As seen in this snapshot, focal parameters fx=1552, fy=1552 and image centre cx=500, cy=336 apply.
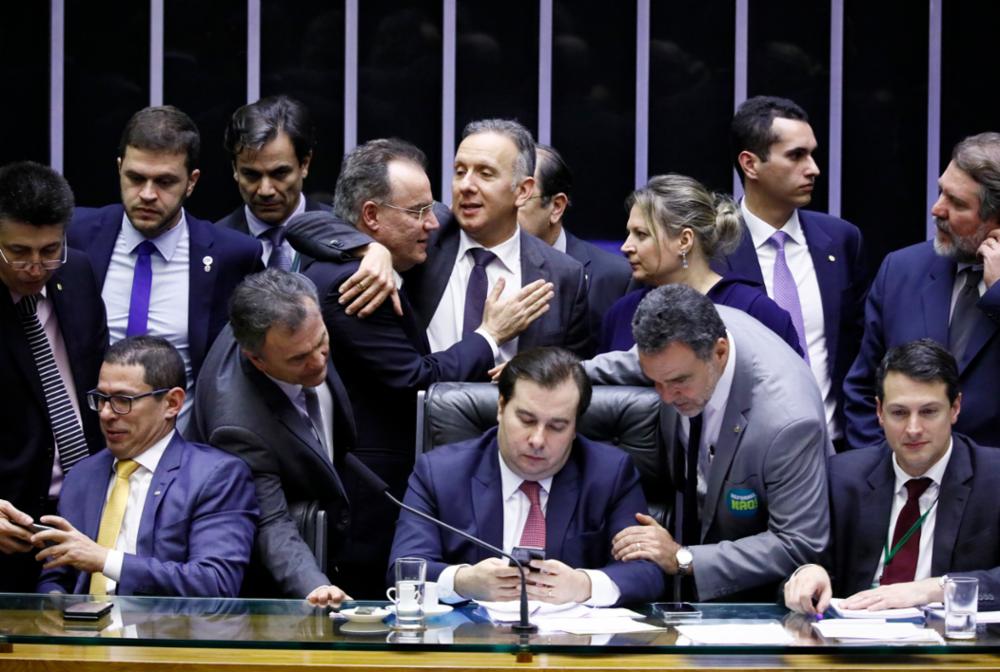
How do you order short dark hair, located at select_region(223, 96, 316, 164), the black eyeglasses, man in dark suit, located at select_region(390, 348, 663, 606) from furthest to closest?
short dark hair, located at select_region(223, 96, 316, 164) < the black eyeglasses < man in dark suit, located at select_region(390, 348, 663, 606)

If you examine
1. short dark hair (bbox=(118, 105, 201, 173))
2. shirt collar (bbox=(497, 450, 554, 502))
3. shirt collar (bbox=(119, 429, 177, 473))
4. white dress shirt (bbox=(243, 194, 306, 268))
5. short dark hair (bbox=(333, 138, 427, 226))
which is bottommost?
shirt collar (bbox=(497, 450, 554, 502))

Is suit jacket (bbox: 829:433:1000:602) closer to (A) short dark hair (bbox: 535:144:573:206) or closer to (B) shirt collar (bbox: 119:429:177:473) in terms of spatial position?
(B) shirt collar (bbox: 119:429:177:473)

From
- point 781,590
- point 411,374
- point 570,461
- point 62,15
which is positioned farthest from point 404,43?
point 781,590

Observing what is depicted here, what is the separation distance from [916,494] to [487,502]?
978mm

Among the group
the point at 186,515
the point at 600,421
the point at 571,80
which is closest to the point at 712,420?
the point at 600,421

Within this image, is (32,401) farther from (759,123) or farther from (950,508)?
(759,123)

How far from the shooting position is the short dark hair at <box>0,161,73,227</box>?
151 inches

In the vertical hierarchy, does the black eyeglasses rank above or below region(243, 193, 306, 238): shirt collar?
below

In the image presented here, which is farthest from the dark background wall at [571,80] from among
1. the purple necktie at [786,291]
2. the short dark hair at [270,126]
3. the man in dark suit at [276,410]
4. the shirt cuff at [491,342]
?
the man in dark suit at [276,410]

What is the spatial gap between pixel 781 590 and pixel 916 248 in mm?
1294

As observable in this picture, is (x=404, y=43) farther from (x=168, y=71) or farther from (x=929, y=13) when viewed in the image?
(x=929, y=13)

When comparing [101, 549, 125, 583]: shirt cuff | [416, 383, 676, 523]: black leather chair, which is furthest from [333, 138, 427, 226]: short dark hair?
[101, 549, 125, 583]: shirt cuff

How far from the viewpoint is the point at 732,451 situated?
3.66 meters

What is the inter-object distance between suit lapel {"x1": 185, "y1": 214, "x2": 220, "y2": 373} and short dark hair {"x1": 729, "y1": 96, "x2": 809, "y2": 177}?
67.1 inches
